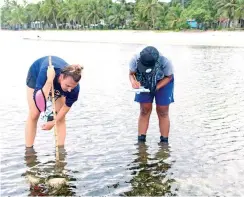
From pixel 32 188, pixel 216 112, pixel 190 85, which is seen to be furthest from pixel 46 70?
pixel 190 85

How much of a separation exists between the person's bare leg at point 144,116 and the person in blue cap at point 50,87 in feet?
4.72

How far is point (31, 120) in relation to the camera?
6.64 m

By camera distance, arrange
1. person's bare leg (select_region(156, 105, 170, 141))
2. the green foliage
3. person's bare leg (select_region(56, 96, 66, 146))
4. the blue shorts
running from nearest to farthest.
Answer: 1. person's bare leg (select_region(56, 96, 66, 146))
2. the blue shorts
3. person's bare leg (select_region(156, 105, 170, 141))
4. the green foliage

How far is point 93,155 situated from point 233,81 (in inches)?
401

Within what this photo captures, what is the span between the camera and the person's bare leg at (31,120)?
6.40 meters

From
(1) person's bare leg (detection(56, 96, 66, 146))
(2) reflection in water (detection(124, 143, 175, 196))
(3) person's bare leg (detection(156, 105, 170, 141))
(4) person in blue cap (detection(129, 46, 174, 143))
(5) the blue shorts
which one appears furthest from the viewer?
(3) person's bare leg (detection(156, 105, 170, 141))

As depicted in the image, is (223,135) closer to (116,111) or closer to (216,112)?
(216,112)

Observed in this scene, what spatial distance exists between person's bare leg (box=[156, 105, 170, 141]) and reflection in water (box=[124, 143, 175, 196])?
10.6 inches

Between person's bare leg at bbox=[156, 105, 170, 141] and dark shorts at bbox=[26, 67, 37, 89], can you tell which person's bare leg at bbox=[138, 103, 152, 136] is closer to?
person's bare leg at bbox=[156, 105, 170, 141]

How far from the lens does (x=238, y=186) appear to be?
576 centimetres

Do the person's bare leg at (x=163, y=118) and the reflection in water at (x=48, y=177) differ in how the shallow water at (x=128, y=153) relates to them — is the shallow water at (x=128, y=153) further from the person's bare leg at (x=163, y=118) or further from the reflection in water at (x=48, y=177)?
the person's bare leg at (x=163, y=118)

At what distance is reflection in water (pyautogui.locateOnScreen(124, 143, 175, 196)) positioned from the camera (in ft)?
18.4

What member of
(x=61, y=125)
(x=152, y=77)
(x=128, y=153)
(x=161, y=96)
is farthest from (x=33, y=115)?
(x=161, y=96)

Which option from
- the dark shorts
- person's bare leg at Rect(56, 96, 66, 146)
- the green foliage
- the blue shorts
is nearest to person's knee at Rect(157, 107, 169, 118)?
the blue shorts
